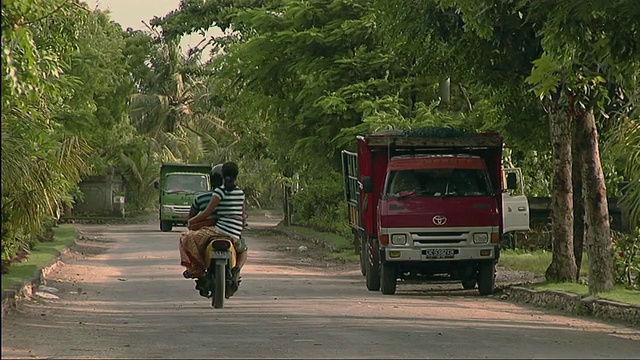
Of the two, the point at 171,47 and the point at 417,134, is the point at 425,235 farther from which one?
the point at 171,47

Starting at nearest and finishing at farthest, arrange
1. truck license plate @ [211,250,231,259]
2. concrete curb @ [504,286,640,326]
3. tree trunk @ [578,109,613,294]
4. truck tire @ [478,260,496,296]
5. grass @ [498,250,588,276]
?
truck license plate @ [211,250,231,259] < concrete curb @ [504,286,640,326] < tree trunk @ [578,109,613,294] < truck tire @ [478,260,496,296] < grass @ [498,250,588,276]

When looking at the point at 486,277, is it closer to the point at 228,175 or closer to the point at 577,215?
the point at 577,215

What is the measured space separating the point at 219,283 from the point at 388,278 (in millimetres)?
6291

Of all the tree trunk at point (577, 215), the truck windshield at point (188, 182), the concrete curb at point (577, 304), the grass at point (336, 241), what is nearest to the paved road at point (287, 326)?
the concrete curb at point (577, 304)

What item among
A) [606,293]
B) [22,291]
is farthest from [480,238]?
[22,291]

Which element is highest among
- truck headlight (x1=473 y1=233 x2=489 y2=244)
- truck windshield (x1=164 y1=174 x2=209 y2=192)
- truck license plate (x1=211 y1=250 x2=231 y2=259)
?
truck windshield (x1=164 y1=174 x2=209 y2=192)

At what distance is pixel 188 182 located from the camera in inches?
2066

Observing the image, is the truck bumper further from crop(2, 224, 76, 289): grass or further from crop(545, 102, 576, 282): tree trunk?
crop(2, 224, 76, 289): grass

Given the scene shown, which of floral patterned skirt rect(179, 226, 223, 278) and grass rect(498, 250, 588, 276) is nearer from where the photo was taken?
floral patterned skirt rect(179, 226, 223, 278)

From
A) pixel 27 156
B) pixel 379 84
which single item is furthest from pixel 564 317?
pixel 379 84

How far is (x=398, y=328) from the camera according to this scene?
14.5m

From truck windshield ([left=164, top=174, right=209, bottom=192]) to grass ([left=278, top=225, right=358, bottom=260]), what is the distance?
13.9ft

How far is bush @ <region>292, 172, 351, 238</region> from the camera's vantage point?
148 ft

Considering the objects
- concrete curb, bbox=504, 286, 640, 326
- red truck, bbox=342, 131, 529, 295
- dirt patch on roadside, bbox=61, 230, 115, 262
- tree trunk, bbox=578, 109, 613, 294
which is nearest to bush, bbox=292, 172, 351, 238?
dirt patch on roadside, bbox=61, 230, 115, 262
